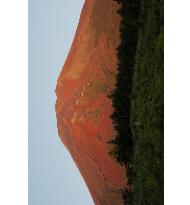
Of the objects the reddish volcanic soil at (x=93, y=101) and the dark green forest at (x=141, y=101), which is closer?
the dark green forest at (x=141, y=101)

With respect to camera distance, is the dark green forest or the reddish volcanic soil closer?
the dark green forest

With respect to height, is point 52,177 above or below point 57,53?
below
